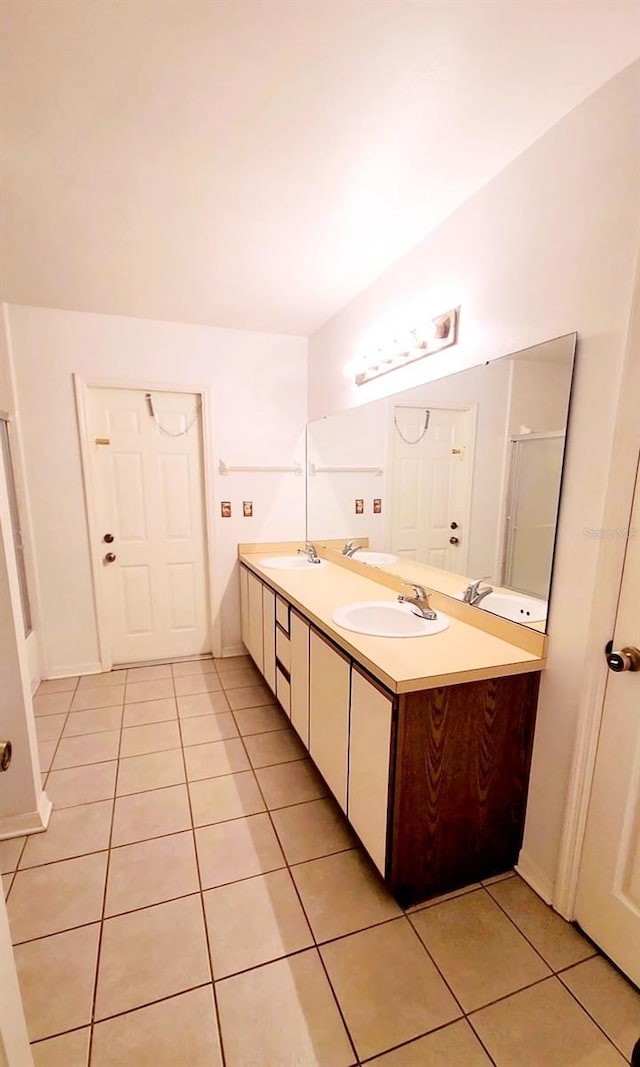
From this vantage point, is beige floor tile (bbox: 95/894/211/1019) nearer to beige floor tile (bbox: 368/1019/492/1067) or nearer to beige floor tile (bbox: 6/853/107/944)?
beige floor tile (bbox: 6/853/107/944)

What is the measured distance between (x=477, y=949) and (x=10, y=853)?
1613 mm

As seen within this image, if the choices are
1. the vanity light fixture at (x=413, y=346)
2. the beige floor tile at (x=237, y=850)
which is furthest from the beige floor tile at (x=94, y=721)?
the vanity light fixture at (x=413, y=346)

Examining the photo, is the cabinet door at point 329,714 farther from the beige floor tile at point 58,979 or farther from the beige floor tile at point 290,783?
the beige floor tile at point 58,979

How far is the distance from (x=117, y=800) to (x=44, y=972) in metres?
0.68

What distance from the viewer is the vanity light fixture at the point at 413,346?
1.76 m

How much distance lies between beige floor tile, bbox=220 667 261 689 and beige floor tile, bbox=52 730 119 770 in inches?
28.8

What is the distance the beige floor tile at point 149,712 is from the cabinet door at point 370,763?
1.38 meters

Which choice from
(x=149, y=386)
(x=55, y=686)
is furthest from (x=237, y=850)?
(x=149, y=386)

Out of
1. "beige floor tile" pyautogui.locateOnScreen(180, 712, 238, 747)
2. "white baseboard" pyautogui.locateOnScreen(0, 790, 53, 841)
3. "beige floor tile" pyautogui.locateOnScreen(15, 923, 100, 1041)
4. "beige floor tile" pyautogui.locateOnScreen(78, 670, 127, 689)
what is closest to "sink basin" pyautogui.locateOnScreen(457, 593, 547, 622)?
"beige floor tile" pyautogui.locateOnScreen(180, 712, 238, 747)

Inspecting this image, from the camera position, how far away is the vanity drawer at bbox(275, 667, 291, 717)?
7.34 feet

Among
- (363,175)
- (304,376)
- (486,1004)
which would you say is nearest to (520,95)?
(363,175)

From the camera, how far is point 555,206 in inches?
50.7

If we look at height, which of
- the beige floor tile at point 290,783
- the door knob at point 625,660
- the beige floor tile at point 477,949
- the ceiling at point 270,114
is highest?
the ceiling at point 270,114

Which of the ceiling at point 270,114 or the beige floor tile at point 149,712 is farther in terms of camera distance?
the beige floor tile at point 149,712
